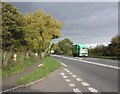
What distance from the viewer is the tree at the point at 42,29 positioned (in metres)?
46.6

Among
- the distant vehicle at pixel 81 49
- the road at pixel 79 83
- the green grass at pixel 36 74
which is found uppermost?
the distant vehicle at pixel 81 49

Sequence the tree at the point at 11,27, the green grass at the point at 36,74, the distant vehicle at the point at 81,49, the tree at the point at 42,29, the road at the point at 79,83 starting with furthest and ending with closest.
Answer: the distant vehicle at the point at 81,49, the tree at the point at 42,29, the tree at the point at 11,27, the green grass at the point at 36,74, the road at the point at 79,83

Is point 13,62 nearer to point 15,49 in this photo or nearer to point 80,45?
point 15,49

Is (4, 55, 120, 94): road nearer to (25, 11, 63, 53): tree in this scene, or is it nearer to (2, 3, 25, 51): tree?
(2, 3, 25, 51): tree

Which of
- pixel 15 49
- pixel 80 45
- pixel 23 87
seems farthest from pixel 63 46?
pixel 23 87

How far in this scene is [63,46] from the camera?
14525 cm

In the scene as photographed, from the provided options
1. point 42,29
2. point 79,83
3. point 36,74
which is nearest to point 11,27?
point 36,74

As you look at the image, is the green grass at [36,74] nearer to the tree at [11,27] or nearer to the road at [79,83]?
the road at [79,83]

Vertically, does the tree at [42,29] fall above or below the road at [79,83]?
above

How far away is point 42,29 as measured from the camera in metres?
52.1

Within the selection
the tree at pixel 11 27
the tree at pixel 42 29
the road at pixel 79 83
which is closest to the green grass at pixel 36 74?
the road at pixel 79 83

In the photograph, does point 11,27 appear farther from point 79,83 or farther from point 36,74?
point 79,83

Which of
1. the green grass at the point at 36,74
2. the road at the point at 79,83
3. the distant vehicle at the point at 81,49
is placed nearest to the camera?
the road at the point at 79,83

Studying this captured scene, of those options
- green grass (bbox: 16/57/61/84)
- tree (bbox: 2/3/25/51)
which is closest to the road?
green grass (bbox: 16/57/61/84)
